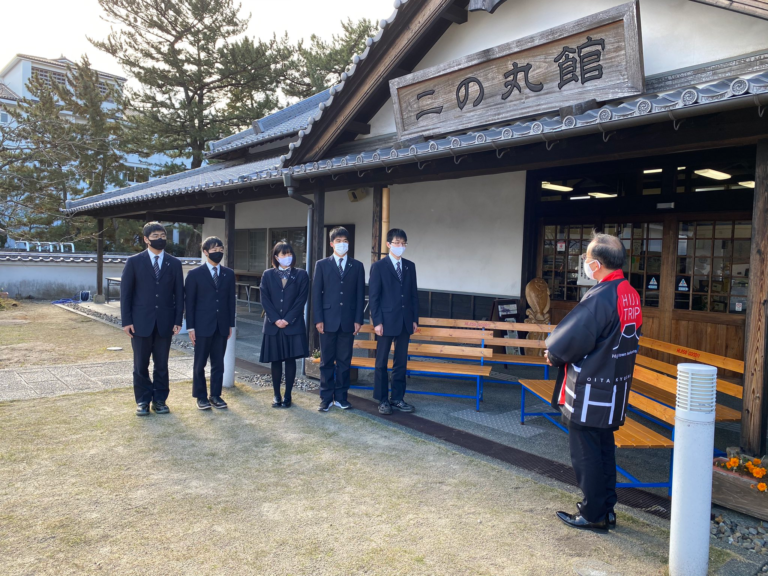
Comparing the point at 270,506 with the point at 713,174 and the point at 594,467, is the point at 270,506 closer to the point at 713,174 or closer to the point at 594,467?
the point at 594,467

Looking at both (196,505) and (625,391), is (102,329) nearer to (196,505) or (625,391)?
(196,505)

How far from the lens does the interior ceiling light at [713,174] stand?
5746 millimetres

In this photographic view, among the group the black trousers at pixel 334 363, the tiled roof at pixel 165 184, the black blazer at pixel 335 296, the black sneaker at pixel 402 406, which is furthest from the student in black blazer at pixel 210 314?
the tiled roof at pixel 165 184

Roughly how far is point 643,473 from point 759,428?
33.3 inches

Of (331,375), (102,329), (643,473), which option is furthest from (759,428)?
(102,329)

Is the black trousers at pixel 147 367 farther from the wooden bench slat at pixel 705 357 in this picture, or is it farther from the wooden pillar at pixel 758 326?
the wooden pillar at pixel 758 326

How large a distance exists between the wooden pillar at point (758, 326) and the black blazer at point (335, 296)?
125 inches

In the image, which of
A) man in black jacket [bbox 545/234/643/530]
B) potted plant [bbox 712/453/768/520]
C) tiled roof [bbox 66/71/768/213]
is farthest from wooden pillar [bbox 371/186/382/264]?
potted plant [bbox 712/453/768/520]

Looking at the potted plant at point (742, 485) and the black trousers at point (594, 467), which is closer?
the black trousers at point (594, 467)

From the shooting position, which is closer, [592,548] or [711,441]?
[711,441]

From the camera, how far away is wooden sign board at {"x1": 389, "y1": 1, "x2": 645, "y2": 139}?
426cm

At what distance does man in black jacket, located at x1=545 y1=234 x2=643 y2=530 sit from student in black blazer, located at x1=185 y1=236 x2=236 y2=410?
3.38m

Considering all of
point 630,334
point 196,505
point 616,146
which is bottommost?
point 196,505

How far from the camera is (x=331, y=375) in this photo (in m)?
5.19
